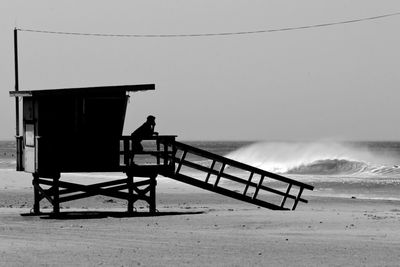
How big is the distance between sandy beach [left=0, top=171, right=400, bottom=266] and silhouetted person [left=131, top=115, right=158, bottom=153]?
171 centimetres

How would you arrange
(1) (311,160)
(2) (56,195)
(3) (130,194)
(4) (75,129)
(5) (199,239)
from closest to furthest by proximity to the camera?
(5) (199,239), (4) (75,129), (2) (56,195), (3) (130,194), (1) (311,160)

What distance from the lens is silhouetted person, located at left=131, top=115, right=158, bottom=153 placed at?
26453mm

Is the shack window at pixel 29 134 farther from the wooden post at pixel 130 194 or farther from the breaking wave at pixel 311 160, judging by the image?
the breaking wave at pixel 311 160

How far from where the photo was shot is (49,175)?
2672 centimetres

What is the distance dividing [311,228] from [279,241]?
2646mm

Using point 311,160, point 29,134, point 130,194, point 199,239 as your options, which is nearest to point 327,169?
point 311,160

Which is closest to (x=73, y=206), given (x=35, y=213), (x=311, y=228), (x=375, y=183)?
(x=35, y=213)

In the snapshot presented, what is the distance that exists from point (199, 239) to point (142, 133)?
25.3 ft

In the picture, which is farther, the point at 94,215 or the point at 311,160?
the point at 311,160

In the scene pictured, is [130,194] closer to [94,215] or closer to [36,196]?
[94,215]

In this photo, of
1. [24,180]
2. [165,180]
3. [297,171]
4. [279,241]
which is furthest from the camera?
[297,171]

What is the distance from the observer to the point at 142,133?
26516 millimetres

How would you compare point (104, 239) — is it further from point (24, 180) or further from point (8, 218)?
point (24, 180)

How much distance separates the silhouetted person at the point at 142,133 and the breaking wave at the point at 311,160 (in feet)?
129
